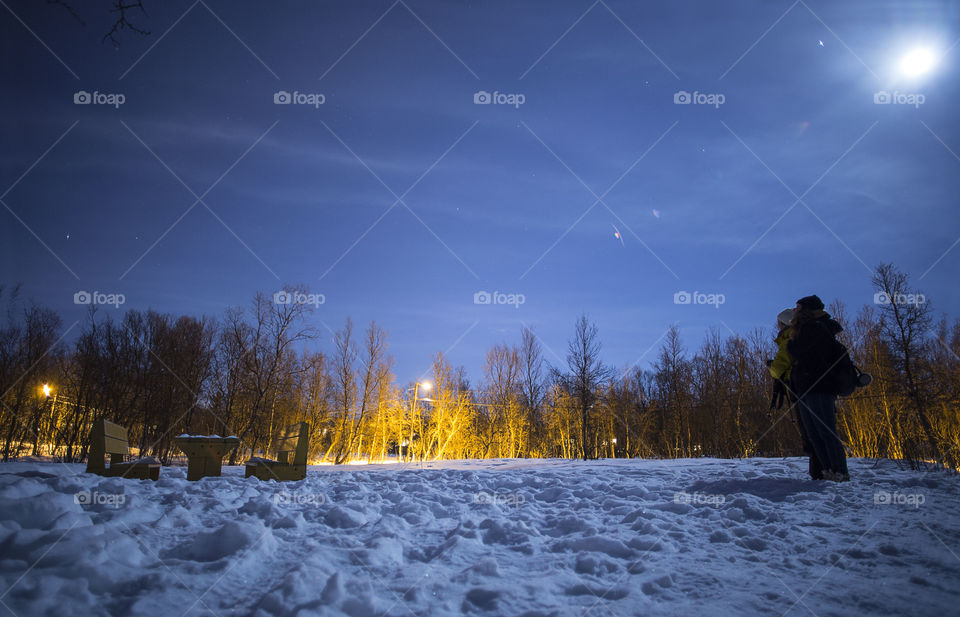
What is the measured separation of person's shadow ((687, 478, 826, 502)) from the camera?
460cm

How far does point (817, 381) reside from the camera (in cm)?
543

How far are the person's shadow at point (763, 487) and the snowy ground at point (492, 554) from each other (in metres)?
0.06

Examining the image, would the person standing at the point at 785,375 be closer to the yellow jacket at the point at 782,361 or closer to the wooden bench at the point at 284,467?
the yellow jacket at the point at 782,361

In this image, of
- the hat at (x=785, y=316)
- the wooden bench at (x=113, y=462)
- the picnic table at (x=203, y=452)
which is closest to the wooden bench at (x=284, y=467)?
the picnic table at (x=203, y=452)

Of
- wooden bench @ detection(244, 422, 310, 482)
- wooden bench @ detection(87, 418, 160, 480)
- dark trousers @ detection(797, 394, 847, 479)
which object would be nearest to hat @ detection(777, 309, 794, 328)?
dark trousers @ detection(797, 394, 847, 479)

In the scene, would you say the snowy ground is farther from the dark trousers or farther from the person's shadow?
the dark trousers

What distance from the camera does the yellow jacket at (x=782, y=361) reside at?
19.8ft

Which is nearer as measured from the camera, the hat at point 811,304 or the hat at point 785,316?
the hat at point 811,304

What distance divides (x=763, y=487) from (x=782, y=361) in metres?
1.99

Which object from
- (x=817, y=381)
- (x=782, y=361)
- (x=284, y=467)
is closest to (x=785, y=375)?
(x=782, y=361)

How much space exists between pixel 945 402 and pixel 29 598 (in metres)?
22.0

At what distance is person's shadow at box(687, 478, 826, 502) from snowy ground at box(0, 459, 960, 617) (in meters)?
0.06

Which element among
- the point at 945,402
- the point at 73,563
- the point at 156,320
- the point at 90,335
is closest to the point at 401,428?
the point at 156,320

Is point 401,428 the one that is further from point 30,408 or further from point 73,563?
point 73,563
